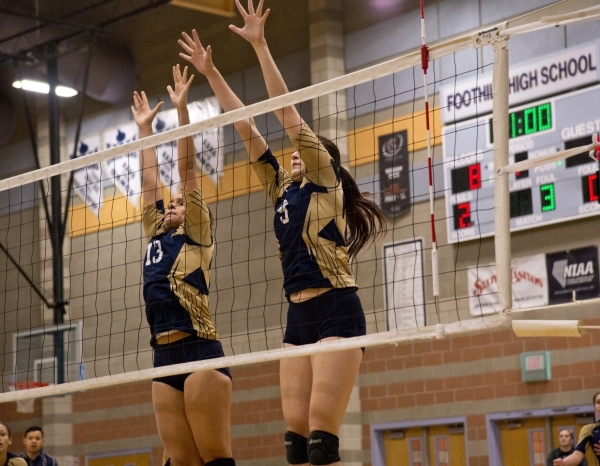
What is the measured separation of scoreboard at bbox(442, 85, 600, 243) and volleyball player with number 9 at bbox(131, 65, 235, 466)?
5.34m

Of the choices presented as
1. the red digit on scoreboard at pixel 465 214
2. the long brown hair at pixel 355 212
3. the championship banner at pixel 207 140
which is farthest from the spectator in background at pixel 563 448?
the championship banner at pixel 207 140

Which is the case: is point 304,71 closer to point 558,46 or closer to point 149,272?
point 558,46

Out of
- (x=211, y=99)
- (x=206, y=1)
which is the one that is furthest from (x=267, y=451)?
(x=206, y=1)

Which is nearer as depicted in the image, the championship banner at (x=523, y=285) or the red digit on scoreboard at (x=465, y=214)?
the championship banner at (x=523, y=285)

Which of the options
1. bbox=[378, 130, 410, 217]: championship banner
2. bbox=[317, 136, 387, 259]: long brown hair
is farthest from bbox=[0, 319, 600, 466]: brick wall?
bbox=[317, 136, 387, 259]: long brown hair

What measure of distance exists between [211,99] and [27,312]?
5.76 metres

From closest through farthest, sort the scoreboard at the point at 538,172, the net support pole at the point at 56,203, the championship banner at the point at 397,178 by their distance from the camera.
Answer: the scoreboard at the point at 538,172 → the championship banner at the point at 397,178 → the net support pole at the point at 56,203

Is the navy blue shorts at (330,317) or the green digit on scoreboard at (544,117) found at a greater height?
the green digit on scoreboard at (544,117)

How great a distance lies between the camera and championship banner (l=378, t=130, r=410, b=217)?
13094 millimetres

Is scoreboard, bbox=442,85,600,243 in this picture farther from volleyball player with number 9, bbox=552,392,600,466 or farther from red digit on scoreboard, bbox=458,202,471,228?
volleyball player with number 9, bbox=552,392,600,466

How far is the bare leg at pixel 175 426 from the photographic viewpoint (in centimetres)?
571

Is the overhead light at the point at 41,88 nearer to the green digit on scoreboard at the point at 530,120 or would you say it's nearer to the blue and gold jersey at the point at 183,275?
the green digit on scoreboard at the point at 530,120

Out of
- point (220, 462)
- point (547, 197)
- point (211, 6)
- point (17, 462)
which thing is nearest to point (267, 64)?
point (220, 462)

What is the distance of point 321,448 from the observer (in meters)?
4.89
